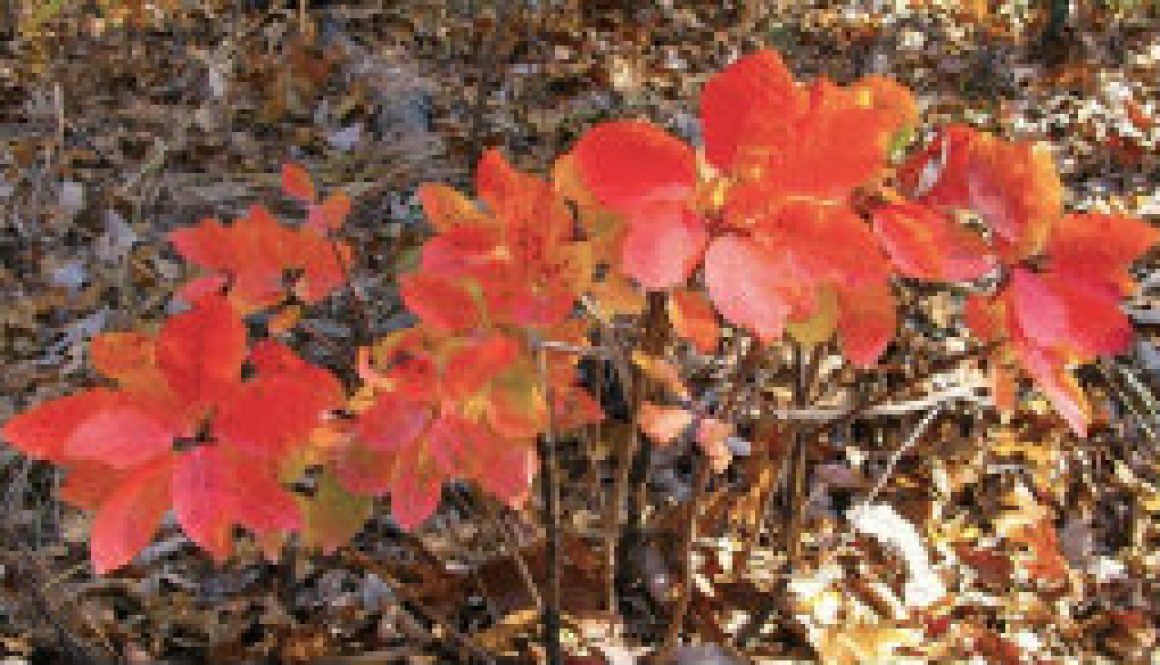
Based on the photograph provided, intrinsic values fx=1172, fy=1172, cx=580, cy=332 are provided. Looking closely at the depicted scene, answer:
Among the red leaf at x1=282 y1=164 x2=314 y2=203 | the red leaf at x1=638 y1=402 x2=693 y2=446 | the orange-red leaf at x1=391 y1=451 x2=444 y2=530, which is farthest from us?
the red leaf at x1=282 y1=164 x2=314 y2=203

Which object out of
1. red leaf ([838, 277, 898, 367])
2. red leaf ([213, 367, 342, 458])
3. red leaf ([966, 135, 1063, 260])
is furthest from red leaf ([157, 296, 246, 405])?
red leaf ([966, 135, 1063, 260])

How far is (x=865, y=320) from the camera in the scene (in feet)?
3.07

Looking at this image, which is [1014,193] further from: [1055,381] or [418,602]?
[418,602]

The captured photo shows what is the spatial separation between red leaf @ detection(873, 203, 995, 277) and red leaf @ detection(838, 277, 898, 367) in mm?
53

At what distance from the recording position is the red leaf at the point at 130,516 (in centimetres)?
86

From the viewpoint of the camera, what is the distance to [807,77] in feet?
11.4

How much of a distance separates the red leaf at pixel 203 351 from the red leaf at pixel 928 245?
0.48m

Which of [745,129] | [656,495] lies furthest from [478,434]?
[656,495]

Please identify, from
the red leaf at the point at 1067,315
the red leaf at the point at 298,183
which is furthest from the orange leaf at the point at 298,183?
the red leaf at the point at 1067,315

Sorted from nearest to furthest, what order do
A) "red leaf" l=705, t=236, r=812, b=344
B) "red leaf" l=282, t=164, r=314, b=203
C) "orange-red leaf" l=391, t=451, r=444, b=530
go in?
1. "red leaf" l=705, t=236, r=812, b=344
2. "orange-red leaf" l=391, t=451, r=444, b=530
3. "red leaf" l=282, t=164, r=314, b=203

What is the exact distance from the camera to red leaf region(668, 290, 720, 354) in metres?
0.99

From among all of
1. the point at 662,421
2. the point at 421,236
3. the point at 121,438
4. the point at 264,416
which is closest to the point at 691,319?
the point at 662,421

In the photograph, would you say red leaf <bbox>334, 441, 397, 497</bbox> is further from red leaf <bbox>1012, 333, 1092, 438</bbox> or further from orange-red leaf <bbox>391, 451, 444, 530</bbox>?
red leaf <bbox>1012, 333, 1092, 438</bbox>

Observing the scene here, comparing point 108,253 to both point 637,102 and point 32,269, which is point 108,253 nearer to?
point 32,269
